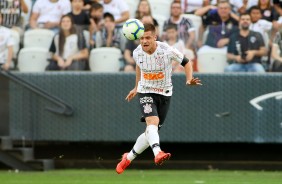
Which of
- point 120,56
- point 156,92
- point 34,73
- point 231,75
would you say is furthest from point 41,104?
point 156,92

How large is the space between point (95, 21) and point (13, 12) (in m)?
1.63

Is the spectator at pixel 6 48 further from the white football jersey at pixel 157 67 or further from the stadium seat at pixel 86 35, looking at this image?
the white football jersey at pixel 157 67

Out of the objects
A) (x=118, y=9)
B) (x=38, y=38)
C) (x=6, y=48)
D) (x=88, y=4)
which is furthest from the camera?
(x=88, y=4)

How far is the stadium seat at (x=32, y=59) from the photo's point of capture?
17.1 meters

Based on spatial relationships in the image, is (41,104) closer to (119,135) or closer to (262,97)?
(119,135)

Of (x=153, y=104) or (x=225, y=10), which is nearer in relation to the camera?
(x=153, y=104)

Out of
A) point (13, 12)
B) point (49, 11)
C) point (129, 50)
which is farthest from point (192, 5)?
point (13, 12)

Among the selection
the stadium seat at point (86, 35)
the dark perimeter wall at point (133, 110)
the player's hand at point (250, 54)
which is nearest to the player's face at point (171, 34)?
the dark perimeter wall at point (133, 110)

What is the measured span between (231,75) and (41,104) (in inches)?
147

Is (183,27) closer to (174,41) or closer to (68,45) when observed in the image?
(174,41)

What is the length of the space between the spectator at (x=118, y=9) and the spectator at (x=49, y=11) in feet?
2.49

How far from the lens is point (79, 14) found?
17609mm

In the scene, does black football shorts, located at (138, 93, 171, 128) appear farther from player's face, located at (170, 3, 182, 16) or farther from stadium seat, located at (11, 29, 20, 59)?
stadium seat, located at (11, 29, 20, 59)

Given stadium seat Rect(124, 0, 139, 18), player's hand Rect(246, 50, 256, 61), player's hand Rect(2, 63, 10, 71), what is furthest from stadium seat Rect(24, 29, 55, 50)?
player's hand Rect(246, 50, 256, 61)
